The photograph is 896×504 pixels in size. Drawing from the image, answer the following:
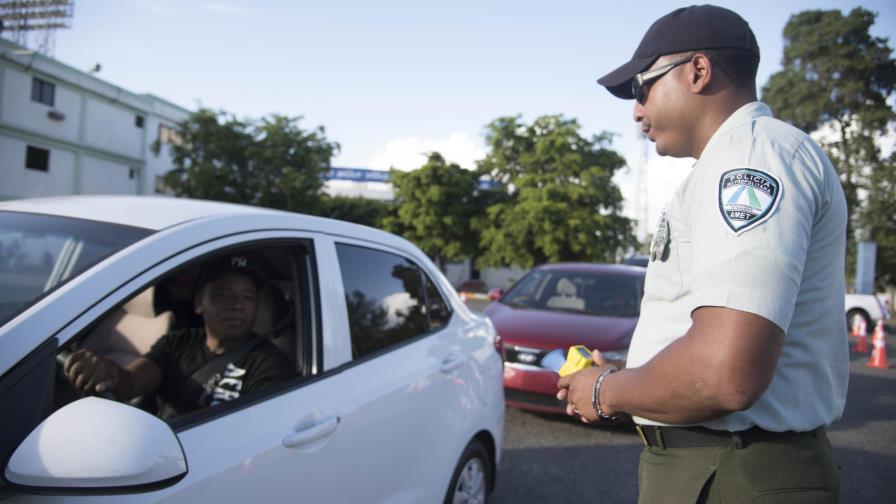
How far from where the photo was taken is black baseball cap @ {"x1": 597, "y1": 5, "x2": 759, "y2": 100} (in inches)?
54.1

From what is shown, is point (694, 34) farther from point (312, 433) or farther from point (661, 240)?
point (312, 433)

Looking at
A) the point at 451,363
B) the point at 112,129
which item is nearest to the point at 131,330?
the point at 451,363

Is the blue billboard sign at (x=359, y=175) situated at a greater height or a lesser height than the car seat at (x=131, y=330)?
greater

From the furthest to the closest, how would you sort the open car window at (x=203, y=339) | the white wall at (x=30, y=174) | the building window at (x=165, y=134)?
1. the building window at (x=165, y=134)
2. the white wall at (x=30, y=174)
3. the open car window at (x=203, y=339)

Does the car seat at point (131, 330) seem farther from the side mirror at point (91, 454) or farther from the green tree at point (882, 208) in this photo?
the green tree at point (882, 208)

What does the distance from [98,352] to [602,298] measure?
16.9ft

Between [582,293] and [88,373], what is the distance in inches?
214

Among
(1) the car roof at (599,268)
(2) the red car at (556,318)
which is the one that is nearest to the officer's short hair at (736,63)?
(2) the red car at (556,318)

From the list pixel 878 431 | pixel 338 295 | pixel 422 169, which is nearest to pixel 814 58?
pixel 422 169

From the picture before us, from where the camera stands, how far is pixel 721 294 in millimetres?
1131

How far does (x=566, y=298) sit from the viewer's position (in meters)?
6.78

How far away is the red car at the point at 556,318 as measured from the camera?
544cm

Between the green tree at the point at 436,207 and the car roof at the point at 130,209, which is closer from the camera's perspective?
the car roof at the point at 130,209

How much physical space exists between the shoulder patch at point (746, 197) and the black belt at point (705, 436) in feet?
1.62
